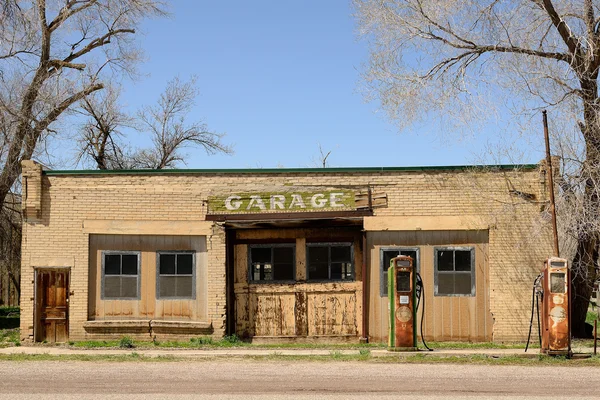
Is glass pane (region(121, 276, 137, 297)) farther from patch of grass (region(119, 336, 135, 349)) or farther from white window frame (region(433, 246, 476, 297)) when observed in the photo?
white window frame (region(433, 246, 476, 297))

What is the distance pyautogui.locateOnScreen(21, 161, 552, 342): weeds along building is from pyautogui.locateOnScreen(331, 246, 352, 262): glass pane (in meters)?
0.02

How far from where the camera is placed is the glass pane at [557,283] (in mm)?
16156

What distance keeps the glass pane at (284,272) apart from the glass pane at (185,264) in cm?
210

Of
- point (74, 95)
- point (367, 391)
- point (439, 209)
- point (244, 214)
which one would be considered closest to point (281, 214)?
→ point (244, 214)

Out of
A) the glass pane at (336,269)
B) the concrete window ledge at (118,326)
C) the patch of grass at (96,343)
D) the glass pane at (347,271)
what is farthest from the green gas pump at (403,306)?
the patch of grass at (96,343)

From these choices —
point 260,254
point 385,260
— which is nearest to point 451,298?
point 385,260

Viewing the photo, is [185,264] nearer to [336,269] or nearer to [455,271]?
[336,269]

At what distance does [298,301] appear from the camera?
20.1 meters

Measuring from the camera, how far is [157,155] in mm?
42188

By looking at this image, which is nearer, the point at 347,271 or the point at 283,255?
the point at 347,271

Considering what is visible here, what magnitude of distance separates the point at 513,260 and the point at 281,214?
18.6 ft

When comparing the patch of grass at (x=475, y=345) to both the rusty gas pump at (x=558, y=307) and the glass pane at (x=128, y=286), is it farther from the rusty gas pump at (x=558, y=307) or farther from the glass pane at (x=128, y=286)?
the glass pane at (x=128, y=286)

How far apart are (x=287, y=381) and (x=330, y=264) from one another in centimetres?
746

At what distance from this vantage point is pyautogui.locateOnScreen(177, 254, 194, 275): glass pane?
20.2 meters
